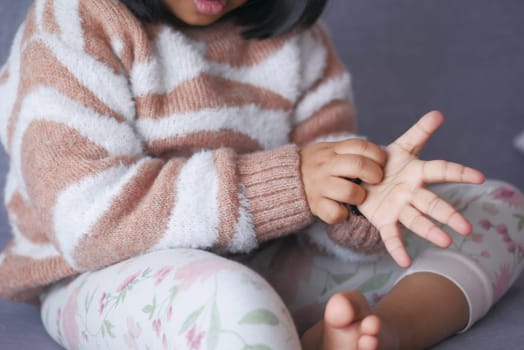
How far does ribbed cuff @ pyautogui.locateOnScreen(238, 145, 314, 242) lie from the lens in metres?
0.69

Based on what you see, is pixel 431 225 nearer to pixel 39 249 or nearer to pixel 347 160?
pixel 347 160

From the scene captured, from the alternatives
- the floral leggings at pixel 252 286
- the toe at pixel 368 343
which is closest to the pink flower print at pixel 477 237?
the floral leggings at pixel 252 286

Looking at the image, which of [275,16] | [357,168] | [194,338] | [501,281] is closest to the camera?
[194,338]

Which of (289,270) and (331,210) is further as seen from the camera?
(289,270)

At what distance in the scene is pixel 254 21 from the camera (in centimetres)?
88

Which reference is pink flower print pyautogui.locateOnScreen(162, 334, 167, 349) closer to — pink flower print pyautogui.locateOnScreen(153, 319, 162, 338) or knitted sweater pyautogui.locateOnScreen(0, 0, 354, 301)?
pink flower print pyautogui.locateOnScreen(153, 319, 162, 338)

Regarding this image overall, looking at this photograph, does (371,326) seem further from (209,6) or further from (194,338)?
(209,6)

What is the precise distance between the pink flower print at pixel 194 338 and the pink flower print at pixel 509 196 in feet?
1.46

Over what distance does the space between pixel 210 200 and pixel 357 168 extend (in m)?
0.13

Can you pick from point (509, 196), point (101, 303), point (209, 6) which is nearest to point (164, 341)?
point (101, 303)

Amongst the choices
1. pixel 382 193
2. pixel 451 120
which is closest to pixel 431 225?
pixel 382 193

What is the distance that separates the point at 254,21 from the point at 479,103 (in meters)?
0.55

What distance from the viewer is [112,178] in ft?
2.26

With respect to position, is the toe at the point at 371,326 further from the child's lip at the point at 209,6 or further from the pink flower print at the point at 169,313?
the child's lip at the point at 209,6
